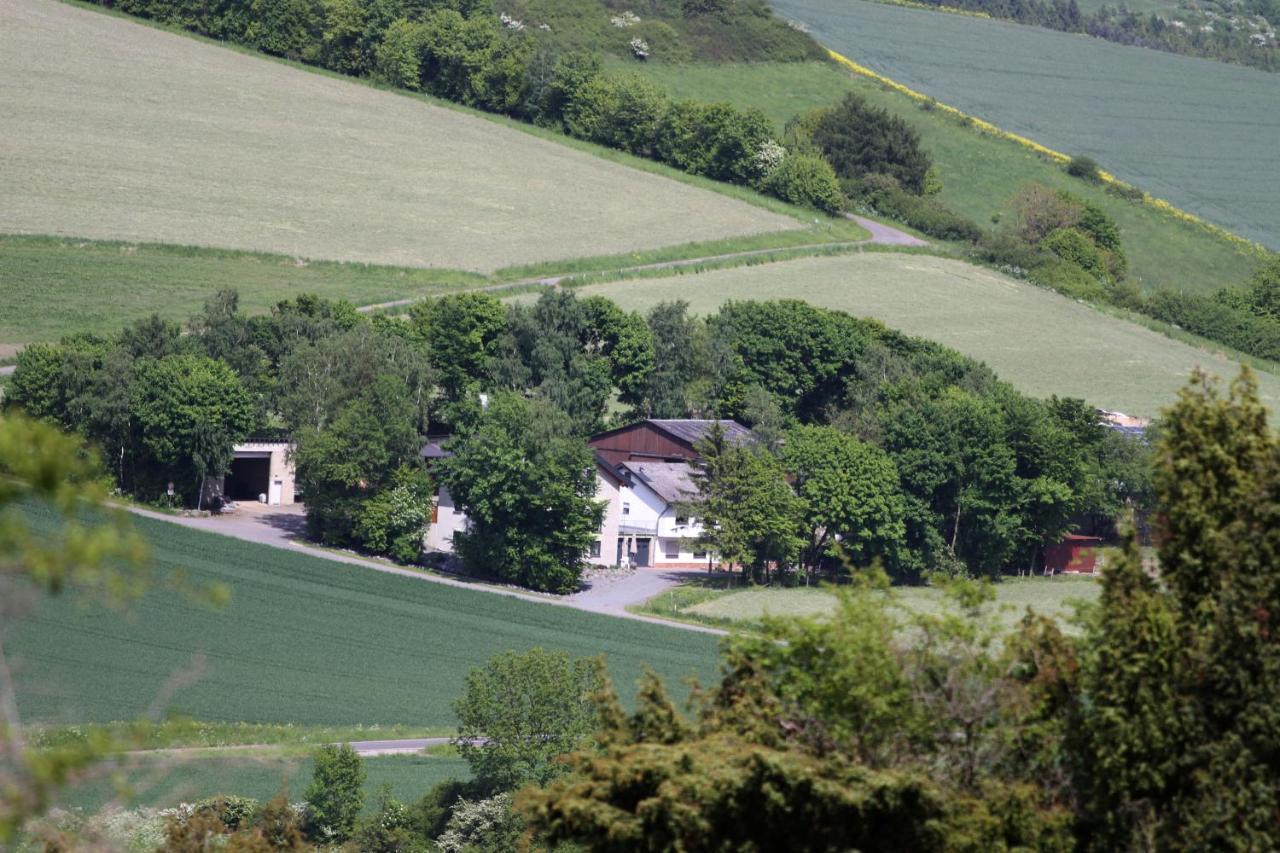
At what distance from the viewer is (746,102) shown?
140625 mm

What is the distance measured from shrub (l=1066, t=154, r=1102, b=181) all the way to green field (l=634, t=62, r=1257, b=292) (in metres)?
1.03

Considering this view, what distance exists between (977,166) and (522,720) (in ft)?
347

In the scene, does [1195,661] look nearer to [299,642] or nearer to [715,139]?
[299,642]

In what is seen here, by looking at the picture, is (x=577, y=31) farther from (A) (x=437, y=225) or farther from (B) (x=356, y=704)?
(B) (x=356, y=704)

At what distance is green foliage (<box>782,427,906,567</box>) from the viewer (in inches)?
2682

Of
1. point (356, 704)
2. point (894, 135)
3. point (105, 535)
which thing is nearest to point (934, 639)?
point (105, 535)

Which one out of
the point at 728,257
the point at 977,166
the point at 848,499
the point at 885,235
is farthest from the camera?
the point at 977,166

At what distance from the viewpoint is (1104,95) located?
16200cm

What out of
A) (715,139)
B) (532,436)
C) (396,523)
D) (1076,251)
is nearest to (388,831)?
(396,523)

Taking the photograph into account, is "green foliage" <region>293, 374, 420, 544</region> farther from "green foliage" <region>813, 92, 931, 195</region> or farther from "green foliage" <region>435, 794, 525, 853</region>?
"green foliage" <region>813, 92, 931, 195</region>

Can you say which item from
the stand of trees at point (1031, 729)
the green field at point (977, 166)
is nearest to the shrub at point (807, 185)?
the green field at point (977, 166)

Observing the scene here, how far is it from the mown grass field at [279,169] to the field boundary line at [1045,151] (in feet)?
115

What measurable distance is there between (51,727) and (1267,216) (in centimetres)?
12010

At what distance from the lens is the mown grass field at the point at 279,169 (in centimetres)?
9894
